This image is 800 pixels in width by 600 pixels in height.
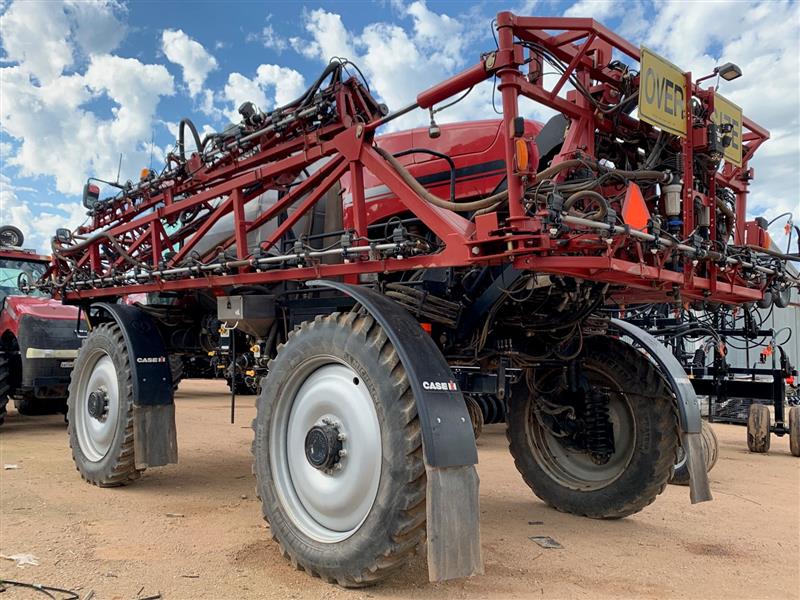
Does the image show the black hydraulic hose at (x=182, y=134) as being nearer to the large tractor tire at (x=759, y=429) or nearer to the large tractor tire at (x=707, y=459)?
the large tractor tire at (x=707, y=459)

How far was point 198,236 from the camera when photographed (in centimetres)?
551

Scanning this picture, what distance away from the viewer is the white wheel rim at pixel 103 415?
5996 mm

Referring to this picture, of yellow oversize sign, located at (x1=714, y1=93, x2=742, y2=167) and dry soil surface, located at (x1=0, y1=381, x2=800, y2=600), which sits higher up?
yellow oversize sign, located at (x1=714, y1=93, x2=742, y2=167)

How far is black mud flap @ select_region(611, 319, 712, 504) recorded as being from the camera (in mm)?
4316

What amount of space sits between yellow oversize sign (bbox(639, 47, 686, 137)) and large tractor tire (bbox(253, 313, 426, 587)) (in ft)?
6.31

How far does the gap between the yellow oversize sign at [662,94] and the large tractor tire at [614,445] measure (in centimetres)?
194

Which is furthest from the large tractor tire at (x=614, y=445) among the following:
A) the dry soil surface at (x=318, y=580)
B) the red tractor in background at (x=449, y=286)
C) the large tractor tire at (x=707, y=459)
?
the large tractor tire at (x=707, y=459)

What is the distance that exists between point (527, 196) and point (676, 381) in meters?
2.38

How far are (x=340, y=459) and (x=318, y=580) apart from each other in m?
0.65

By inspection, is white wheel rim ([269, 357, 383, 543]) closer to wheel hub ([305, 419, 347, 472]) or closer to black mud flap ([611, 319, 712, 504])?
wheel hub ([305, 419, 347, 472])

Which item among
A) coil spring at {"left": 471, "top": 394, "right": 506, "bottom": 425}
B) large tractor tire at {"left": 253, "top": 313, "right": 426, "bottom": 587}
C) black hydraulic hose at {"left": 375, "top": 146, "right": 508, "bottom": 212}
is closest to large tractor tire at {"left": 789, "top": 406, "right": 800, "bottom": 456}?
coil spring at {"left": 471, "top": 394, "right": 506, "bottom": 425}

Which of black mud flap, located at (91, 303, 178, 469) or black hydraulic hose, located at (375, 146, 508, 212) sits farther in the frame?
black mud flap, located at (91, 303, 178, 469)

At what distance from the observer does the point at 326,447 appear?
3.66m

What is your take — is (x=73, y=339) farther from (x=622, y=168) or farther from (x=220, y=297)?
(x=622, y=168)
